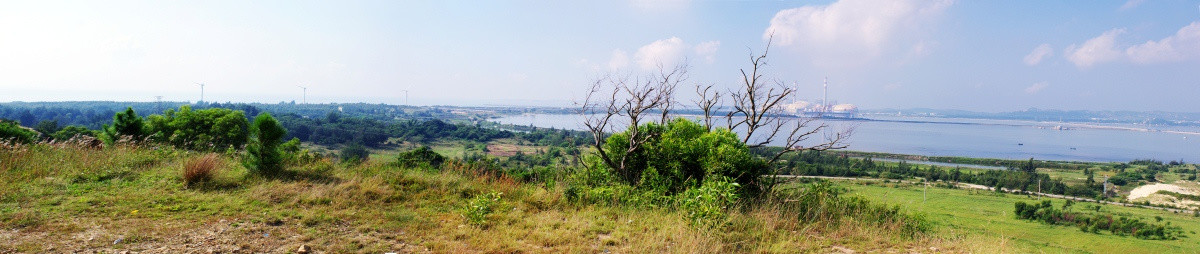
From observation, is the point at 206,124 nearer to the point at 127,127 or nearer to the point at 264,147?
the point at 127,127

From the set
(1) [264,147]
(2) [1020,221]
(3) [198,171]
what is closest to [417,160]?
(1) [264,147]

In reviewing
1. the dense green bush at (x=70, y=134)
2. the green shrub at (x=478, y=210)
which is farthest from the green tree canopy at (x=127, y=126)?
the green shrub at (x=478, y=210)

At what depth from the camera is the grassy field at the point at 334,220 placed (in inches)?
157

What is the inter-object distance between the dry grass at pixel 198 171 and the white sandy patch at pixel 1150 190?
204 feet

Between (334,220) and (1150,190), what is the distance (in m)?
66.4

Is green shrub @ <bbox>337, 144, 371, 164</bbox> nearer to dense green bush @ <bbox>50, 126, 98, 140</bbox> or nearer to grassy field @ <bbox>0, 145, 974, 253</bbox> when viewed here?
grassy field @ <bbox>0, 145, 974, 253</bbox>

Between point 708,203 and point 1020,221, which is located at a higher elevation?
point 708,203

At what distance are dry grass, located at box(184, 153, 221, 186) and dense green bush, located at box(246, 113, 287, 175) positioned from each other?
387mm

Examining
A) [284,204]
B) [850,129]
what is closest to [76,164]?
[284,204]

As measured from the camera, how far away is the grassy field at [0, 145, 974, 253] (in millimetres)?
3988

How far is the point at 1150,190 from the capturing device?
156ft

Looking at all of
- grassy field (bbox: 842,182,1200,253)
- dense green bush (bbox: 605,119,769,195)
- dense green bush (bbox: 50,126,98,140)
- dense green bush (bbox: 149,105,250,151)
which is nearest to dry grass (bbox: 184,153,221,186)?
dense green bush (bbox: 50,126,98,140)

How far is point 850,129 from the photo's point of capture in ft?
24.8

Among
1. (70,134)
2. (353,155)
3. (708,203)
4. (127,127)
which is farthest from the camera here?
(70,134)
